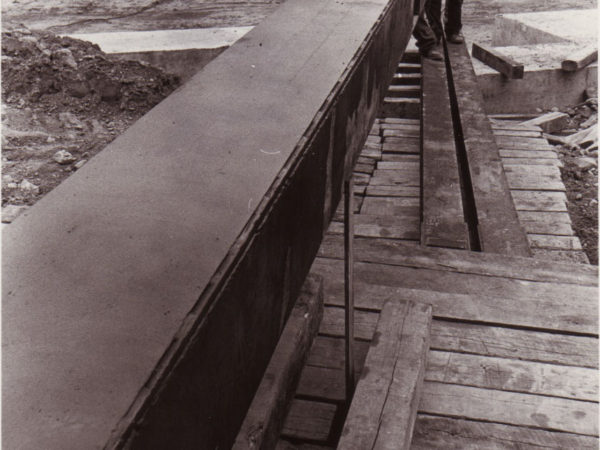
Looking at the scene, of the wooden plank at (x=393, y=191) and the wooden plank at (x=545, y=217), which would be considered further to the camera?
the wooden plank at (x=545, y=217)

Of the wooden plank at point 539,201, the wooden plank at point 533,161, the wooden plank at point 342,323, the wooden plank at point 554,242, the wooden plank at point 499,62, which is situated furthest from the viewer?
the wooden plank at point 499,62

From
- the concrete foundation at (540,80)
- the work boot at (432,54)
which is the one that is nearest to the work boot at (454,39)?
the concrete foundation at (540,80)

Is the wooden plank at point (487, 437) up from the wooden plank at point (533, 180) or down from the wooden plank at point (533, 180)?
up

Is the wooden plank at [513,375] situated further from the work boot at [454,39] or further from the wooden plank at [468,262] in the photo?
the work boot at [454,39]

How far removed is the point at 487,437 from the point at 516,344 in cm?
50

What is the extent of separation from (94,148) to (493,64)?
13.6 ft

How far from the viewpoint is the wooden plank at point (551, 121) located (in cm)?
684

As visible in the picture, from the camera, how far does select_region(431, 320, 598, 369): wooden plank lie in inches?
98.6

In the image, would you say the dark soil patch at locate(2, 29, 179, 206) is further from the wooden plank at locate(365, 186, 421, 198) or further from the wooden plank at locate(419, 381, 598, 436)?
the wooden plank at locate(419, 381, 598, 436)

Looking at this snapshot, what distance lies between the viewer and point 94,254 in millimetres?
1048

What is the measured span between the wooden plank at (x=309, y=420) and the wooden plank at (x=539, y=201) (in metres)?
2.75

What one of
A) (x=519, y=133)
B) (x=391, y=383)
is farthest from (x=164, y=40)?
(x=391, y=383)

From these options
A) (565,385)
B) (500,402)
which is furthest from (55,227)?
(565,385)

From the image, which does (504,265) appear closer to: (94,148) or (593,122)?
(94,148)
